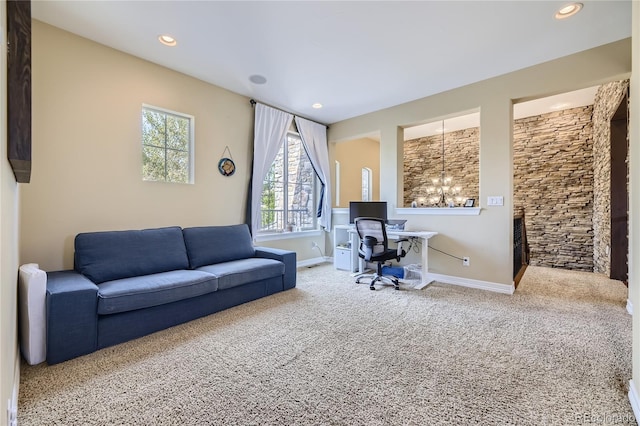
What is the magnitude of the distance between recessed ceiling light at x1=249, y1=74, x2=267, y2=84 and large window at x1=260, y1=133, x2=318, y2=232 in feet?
4.33

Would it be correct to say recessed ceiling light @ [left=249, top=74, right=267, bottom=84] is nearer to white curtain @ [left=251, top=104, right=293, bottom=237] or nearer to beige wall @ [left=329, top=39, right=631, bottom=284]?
white curtain @ [left=251, top=104, right=293, bottom=237]

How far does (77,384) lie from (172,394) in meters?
0.64

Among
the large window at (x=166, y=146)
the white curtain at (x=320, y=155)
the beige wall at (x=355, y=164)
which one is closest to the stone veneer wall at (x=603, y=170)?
the white curtain at (x=320, y=155)

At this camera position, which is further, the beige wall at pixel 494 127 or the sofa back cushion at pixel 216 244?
the sofa back cushion at pixel 216 244

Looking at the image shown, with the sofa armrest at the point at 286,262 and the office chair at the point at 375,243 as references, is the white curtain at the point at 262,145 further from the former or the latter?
the office chair at the point at 375,243

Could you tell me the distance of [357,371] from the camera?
6.02ft

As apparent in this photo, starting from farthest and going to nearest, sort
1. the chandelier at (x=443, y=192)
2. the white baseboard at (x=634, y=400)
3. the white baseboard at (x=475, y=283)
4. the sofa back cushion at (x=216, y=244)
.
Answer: the chandelier at (x=443, y=192), the white baseboard at (x=475, y=283), the sofa back cushion at (x=216, y=244), the white baseboard at (x=634, y=400)

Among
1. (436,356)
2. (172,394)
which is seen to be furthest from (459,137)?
(172,394)

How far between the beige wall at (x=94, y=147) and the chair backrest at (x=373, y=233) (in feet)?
7.15

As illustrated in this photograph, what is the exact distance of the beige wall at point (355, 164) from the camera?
673cm

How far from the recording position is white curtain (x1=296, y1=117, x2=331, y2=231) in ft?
16.8

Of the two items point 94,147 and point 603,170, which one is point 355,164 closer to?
point 603,170

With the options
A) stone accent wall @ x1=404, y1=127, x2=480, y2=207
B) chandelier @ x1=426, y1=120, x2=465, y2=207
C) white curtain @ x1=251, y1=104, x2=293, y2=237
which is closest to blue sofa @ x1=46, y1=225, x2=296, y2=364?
white curtain @ x1=251, y1=104, x2=293, y2=237

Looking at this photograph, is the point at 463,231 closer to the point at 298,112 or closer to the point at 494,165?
the point at 494,165
